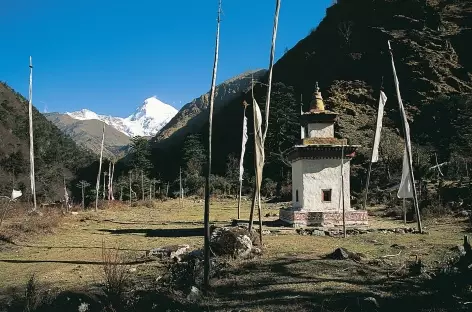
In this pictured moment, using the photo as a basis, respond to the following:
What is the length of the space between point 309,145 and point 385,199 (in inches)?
636

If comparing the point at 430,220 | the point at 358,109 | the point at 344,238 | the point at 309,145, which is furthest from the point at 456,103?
the point at 344,238

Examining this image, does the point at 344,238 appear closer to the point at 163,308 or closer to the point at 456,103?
the point at 163,308

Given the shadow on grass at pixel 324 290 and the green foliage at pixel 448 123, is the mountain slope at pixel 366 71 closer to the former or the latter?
the green foliage at pixel 448 123

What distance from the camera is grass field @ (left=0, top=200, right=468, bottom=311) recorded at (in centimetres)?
910

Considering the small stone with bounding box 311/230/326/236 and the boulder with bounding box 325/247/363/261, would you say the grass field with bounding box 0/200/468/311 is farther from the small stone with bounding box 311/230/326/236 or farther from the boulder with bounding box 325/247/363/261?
the small stone with bounding box 311/230/326/236

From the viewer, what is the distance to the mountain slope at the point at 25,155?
218ft

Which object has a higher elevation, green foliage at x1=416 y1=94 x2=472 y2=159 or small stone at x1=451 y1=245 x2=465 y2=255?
green foliage at x1=416 y1=94 x2=472 y2=159

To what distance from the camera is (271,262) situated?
1236 centimetres

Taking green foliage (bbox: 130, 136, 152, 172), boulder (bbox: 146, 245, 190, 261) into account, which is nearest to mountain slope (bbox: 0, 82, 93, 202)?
green foliage (bbox: 130, 136, 152, 172)

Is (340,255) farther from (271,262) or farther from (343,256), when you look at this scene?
(271,262)

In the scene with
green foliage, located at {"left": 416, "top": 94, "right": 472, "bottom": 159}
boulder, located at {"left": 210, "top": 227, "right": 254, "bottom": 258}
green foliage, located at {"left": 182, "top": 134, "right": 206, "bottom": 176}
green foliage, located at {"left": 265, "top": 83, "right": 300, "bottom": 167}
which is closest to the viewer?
boulder, located at {"left": 210, "top": 227, "right": 254, "bottom": 258}

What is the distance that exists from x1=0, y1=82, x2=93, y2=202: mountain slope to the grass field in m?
44.4

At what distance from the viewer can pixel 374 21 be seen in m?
84.8

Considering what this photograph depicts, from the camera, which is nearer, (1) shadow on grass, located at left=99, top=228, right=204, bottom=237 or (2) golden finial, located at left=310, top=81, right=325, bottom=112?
(1) shadow on grass, located at left=99, top=228, right=204, bottom=237
